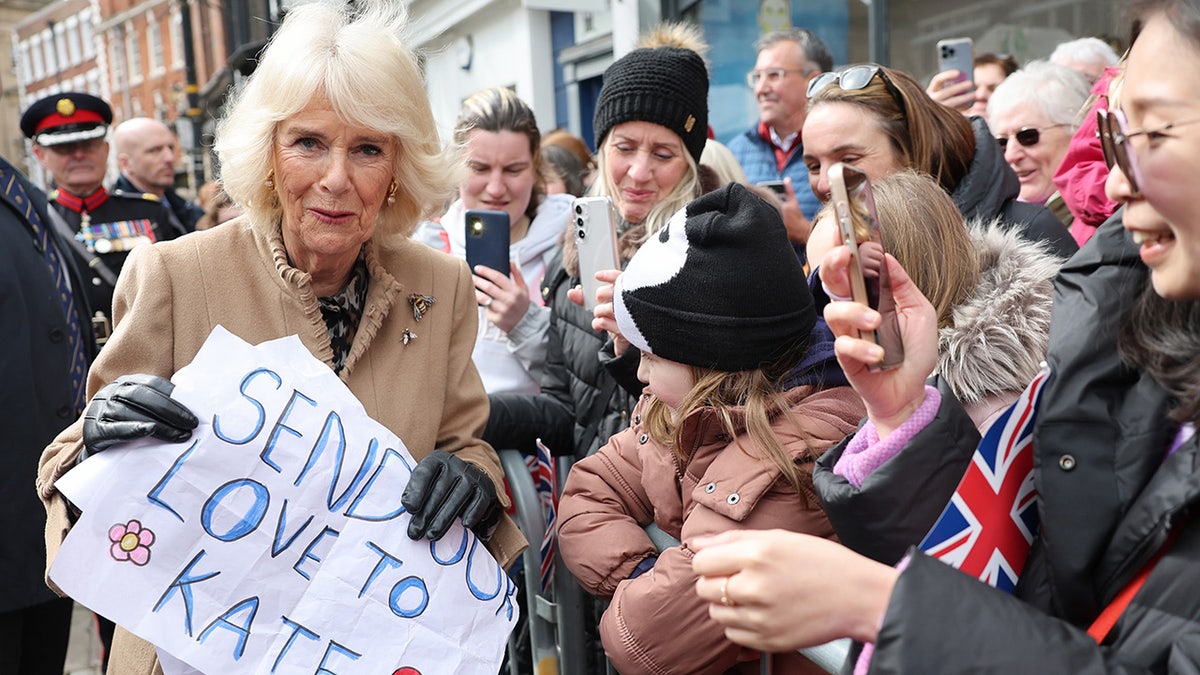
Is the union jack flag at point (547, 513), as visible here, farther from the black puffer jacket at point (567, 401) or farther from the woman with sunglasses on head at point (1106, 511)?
the woman with sunglasses on head at point (1106, 511)

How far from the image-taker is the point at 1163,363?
127 cm

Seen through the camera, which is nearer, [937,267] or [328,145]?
[937,267]

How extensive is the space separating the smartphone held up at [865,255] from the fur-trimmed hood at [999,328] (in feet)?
1.03

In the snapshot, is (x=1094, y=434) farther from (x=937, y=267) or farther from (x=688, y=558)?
(x=688, y=558)

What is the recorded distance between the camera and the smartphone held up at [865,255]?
1.32m

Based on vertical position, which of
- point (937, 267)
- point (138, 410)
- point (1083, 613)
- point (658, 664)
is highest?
point (937, 267)

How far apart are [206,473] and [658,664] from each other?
901 mm

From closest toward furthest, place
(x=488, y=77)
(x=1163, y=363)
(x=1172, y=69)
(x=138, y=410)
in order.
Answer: (x=1172, y=69) → (x=1163, y=363) → (x=138, y=410) → (x=488, y=77)

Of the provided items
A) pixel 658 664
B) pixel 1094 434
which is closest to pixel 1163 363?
pixel 1094 434

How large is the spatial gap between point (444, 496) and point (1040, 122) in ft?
9.37

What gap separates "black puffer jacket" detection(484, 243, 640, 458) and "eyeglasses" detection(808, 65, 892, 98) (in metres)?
0.88

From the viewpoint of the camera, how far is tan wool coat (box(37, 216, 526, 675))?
2.00m

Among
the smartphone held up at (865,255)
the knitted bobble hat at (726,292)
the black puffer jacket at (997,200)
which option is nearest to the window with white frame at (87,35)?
the black puffer jacket at (997,200)

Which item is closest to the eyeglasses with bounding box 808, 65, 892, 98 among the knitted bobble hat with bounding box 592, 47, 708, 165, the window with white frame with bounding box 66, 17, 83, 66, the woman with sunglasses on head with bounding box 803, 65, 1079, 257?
the woman with sunglasses on head with bounding box 803, 65, 1079, 257
